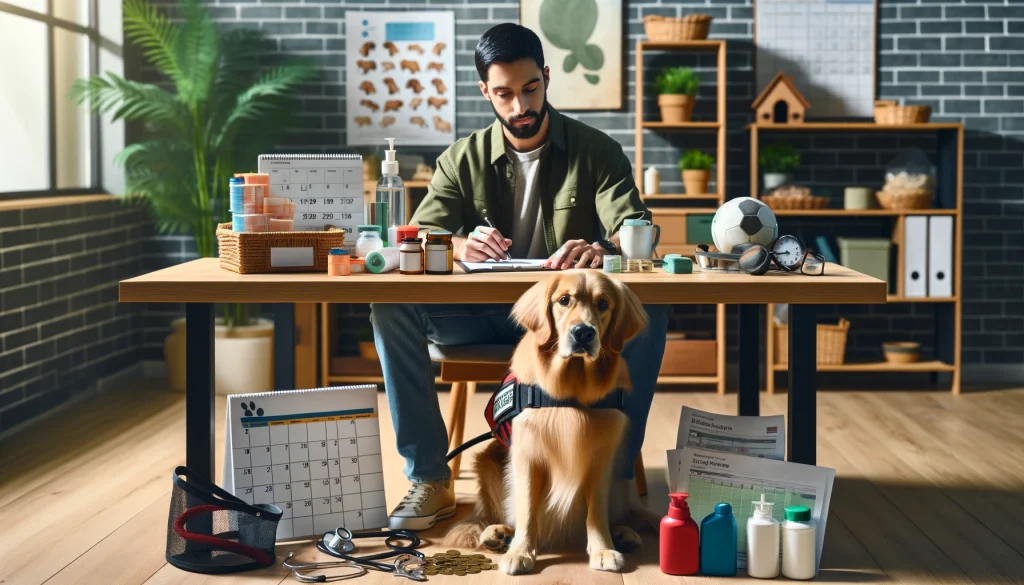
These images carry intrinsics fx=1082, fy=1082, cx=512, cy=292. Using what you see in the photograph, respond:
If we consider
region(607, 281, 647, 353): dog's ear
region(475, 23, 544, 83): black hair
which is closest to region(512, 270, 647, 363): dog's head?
region(607, 281, 647, 353): dog's ear

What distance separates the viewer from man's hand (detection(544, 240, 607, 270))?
2.57 m

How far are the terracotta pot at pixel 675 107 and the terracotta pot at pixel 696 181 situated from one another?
247 millimetres

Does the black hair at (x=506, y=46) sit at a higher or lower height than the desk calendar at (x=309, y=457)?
higher

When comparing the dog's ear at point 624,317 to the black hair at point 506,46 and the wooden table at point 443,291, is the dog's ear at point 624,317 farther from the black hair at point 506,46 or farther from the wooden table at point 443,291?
the black hair at point 506,46

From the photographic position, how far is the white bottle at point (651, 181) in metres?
4.90

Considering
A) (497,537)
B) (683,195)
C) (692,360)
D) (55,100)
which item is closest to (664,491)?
(497,537)

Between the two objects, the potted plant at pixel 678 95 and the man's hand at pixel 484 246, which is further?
the potted plant at pixel 678 95

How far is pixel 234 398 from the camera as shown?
2582 mm

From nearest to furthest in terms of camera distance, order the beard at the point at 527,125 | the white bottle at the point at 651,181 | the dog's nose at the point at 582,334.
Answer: the dog's nose at the point at 582,334 → the beard at the point at 527,125 → the white bottle at the point at 651,181

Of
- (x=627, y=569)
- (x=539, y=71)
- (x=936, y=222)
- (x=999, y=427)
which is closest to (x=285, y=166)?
(x=539, y=71)

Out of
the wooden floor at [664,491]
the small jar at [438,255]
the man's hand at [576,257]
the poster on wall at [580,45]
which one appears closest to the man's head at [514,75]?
the man's hand at [576,257]

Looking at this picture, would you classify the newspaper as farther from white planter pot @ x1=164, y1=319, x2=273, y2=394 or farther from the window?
the window

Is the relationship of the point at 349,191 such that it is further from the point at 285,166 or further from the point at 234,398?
the point at 234,398

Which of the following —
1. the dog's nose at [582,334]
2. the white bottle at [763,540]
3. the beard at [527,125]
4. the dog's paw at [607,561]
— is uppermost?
the beard at [527,125]
